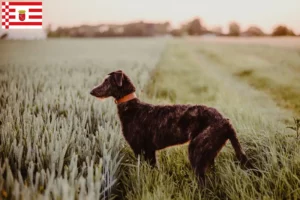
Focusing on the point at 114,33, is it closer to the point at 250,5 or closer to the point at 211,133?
the point at 250,5

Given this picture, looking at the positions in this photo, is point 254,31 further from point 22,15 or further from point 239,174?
point 22,15

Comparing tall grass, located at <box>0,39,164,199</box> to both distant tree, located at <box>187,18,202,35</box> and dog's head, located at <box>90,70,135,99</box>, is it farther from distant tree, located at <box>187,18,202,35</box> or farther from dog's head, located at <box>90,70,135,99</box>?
distant tree, located at <box>187,18,202,35</box>

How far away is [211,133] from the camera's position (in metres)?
2.05

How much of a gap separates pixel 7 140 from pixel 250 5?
238cm

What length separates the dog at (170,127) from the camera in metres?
2.07

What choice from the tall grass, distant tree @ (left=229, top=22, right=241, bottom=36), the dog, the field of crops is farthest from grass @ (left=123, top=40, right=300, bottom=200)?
distant tree @ (left=229, top=22, right=241, bottom=36)

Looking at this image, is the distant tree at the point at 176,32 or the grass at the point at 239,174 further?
the distant tree at the point at 176,32

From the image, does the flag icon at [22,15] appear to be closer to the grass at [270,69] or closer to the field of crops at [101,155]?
the field of crops at [101,155]

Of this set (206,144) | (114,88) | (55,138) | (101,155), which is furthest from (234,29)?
(55,138)

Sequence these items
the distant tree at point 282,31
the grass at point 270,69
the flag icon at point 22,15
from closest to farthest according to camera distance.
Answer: the flag icon at point 22,15 < the distant tree at point 282,31 < the grass at point 270,69

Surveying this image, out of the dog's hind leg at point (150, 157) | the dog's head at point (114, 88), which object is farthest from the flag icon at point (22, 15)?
the dog's hind leg at point (150, 157)

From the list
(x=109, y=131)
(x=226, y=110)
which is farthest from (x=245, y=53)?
(x=109, y=131)

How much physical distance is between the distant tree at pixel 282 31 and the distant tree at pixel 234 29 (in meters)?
0.37

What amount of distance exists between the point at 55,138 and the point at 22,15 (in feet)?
4.67
